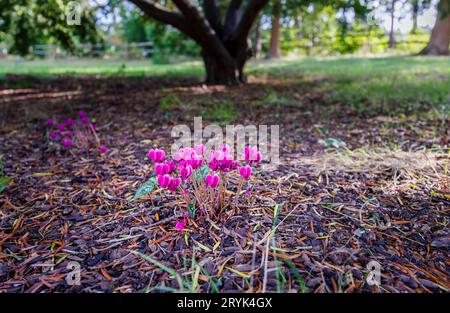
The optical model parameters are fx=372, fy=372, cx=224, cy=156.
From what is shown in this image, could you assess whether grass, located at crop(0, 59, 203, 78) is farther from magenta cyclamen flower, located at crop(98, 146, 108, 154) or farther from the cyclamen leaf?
the cyclamen leaf

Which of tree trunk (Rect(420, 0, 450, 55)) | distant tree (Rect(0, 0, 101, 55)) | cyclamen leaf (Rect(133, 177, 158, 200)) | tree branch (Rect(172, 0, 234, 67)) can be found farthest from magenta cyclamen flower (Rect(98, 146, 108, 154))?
tree trunk (Rect(420, 0, 450, 55))

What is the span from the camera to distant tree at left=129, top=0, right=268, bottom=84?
260 inches

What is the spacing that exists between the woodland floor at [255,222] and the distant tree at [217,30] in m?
3.54

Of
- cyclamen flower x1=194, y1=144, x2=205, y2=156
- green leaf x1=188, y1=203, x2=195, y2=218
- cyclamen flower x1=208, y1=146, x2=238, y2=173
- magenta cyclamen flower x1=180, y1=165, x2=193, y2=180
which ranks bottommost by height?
green leaf x1=188, y1=203, x2=195, y2=218

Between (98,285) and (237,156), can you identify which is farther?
(237,156)

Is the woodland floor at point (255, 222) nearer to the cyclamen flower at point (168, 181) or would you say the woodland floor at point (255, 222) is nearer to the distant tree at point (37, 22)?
the cyclamen flower at point (168, 181)

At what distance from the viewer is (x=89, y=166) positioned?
2.87 m

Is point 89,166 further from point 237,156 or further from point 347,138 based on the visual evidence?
point 347,138

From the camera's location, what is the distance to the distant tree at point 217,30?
6.60m

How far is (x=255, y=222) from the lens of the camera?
189 cm

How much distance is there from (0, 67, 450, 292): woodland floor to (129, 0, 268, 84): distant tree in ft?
11.6

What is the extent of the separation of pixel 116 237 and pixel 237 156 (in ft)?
4.30
